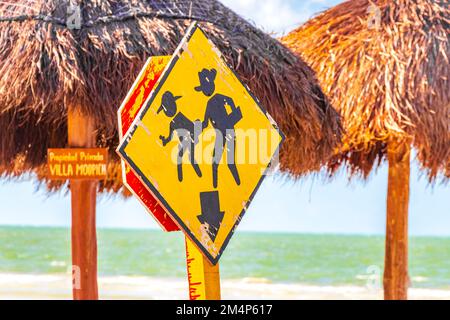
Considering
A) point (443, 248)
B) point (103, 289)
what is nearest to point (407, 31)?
point (103, 289)

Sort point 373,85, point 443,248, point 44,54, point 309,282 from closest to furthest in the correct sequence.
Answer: point 44,54 < point 373,85 < point 309,282 < point 443,248

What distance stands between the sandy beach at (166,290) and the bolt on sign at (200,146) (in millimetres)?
16672

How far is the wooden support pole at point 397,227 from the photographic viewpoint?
7.62 metres

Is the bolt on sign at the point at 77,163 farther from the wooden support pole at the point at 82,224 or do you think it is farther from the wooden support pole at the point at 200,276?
the wooden support pole at the point at 200,276

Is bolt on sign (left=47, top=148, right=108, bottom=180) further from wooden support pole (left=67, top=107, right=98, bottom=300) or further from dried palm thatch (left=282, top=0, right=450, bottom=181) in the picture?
dried palm thatch (left=282, top=0, right=450, bottom=181)

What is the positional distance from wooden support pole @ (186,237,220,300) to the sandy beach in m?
16.5

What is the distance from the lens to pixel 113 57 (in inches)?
209

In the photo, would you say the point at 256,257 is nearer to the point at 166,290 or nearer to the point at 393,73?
the point at 166,290

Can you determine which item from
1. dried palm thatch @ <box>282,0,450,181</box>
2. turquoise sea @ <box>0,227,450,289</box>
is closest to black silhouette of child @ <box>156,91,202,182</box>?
dried palm thatch @ <box>282,0,450,181</box>

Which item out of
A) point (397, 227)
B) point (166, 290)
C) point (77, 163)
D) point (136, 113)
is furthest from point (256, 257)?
point (136, 113)

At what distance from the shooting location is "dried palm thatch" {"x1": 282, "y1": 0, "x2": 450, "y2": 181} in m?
6.75

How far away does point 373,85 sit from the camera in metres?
6.87

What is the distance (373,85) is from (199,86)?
4.76m

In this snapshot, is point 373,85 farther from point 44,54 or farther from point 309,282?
point 309,282
